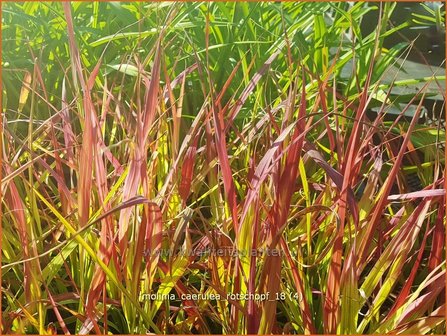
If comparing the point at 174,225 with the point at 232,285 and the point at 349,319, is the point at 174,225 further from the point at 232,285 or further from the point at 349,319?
the point at 349,319

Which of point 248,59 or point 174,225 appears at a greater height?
point 248,59

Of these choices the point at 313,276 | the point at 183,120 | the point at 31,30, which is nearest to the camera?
the point at 313,276

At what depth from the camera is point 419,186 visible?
3.05 feet

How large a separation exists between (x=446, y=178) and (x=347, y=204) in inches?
5.4

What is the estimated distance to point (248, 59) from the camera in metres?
1.02

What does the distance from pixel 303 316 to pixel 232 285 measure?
0.08 meters

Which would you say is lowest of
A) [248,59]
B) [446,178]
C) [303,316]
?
[303,316]

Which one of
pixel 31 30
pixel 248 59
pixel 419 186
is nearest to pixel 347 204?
pixel 419 186

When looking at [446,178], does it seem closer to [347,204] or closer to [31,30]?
[347,204]

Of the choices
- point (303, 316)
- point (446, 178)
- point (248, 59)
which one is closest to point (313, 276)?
point (303, 316)

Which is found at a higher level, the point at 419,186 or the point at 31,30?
the point at 31,30

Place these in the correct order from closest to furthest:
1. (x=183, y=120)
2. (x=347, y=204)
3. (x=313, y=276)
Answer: (x=347, y=204), (x=313, y=276), (x=183, y=120)

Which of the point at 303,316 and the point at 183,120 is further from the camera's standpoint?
the point at 183,120

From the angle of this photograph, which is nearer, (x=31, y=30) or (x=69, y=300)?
(x=69, y=300)
